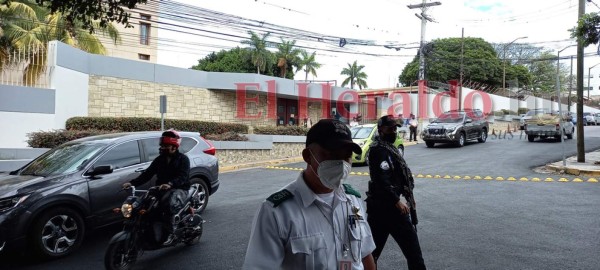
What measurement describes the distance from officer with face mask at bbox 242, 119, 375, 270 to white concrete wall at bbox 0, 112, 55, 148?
516 inches

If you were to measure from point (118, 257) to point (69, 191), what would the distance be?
4.83 feet

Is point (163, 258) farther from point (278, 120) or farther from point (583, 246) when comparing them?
point (278, 120)

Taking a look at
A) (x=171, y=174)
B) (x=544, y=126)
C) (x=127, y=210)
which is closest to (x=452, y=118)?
(x=544, y=126)

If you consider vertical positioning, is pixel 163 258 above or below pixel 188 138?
below

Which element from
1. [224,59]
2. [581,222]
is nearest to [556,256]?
[581,222]

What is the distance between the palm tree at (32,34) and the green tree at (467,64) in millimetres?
37915

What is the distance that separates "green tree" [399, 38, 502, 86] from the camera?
49.9m

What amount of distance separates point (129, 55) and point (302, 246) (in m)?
42.5

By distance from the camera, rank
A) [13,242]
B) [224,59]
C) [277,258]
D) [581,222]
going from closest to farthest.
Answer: [277,258] → [13,242] → [581,222] → [224,59]

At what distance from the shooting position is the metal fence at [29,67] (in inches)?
521

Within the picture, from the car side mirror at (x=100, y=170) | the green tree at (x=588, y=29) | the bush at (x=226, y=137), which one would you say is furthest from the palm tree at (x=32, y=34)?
the green tree at (x=588, y=29)

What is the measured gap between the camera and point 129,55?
40.4 m

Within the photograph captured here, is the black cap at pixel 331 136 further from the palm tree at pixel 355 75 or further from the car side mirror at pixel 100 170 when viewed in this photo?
the palm tree at pixel 355 75

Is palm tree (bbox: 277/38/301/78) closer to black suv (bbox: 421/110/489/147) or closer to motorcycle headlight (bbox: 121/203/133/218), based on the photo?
black suv (bbox: 421/110/489/147)
